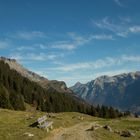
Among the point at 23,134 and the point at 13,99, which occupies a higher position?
the point at 13,99

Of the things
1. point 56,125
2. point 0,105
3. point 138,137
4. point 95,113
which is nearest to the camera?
point 138,137

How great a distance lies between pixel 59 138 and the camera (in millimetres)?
47406

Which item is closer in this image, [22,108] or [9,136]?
[9,136]

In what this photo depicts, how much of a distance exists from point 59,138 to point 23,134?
600 cm

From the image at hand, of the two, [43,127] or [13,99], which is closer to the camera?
[43,127]

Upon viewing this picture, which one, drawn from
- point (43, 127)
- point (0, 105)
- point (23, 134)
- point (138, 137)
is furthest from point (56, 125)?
point (0, 105)

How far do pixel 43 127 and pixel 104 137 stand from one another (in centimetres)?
1299

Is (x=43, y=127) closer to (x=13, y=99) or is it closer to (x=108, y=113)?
(x=13, y=99)

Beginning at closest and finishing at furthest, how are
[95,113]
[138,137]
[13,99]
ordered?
[138,137] < [13,99] < [95,113]

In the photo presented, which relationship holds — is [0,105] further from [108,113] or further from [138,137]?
[138,137]

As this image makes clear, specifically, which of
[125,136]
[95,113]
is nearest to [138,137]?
[125,136]

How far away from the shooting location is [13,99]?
6457 inches

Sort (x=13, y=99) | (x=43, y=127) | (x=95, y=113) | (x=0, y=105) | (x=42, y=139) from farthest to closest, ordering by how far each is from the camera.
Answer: (x=95, y=113) < (x=13, y=99) < (x=0, y=105) < (x=43, y=127) < (x=42, y=139)

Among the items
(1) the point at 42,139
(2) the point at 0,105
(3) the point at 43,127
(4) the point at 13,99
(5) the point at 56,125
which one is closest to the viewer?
(1) the point at 42,139
